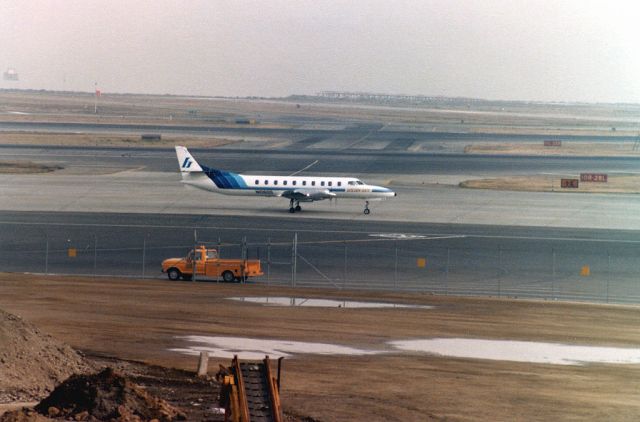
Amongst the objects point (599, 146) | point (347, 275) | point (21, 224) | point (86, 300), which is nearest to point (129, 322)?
point (86, 300)

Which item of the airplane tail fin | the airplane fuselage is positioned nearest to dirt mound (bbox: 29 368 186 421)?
the airplane fuselage

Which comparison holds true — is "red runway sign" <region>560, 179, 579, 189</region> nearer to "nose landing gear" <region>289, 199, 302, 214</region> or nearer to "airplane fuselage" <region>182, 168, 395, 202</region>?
"airplane fuselage" <region>182, 168, 395, 202</region>

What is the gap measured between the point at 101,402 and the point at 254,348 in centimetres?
1149

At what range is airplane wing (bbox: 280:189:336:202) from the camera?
247ft

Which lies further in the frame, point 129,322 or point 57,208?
point 57,208

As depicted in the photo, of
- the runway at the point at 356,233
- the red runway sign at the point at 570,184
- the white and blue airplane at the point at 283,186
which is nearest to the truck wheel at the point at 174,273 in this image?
the runway at the point at 356,233

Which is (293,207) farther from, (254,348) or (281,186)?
(254,348)

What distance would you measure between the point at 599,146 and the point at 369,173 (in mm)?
66785

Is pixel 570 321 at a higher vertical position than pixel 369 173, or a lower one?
lower

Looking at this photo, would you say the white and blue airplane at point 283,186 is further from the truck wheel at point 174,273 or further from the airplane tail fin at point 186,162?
the truck wheel at point 174,273

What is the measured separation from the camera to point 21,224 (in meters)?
64.5

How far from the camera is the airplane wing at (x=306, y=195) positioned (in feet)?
247

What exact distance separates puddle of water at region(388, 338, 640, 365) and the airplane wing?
135ft

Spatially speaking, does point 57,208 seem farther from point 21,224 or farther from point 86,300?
point 86,300
